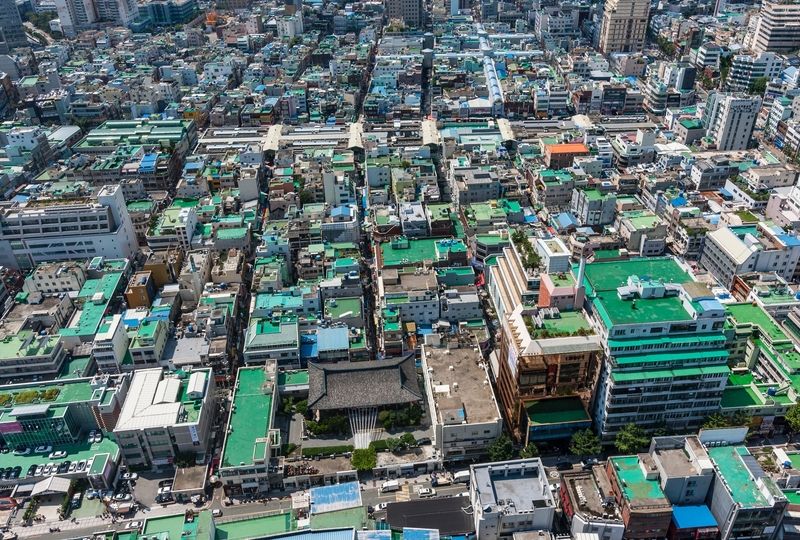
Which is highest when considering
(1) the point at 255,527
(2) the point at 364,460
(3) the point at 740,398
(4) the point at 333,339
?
(4) the point at 333,339

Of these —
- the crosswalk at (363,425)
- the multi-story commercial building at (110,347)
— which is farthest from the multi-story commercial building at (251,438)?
the multi-story commercial building at (110,347)

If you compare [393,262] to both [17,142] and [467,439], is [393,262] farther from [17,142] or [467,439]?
[17,142]

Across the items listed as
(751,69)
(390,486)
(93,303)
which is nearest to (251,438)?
(390,486)

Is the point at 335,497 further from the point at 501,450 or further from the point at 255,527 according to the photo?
the point at 501,450

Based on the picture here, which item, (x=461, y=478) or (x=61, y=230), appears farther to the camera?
(x=61, y=230)

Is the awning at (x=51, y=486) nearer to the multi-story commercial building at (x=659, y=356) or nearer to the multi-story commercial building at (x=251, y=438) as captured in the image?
the multi-story commercial building at (x=251, y=438)

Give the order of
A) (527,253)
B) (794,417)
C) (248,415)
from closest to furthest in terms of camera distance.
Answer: (794,417) < (248,415) < (527,253)

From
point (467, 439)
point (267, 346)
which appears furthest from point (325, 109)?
point (467, 439)
